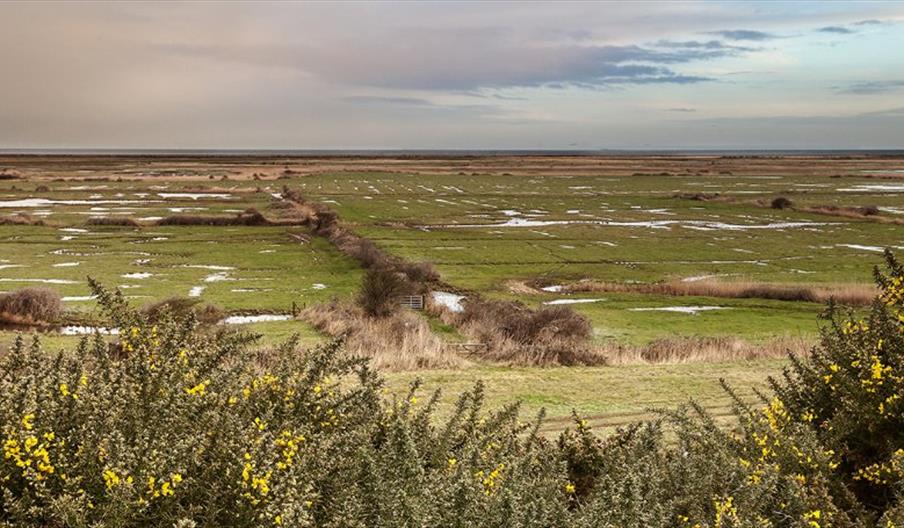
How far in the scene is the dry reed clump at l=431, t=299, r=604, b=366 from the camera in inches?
924

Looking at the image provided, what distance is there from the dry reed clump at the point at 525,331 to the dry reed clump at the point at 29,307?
18.1 m

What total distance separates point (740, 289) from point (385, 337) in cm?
2485

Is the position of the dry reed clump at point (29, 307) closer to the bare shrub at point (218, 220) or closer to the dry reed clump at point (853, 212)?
the bare shrub at point (218, 220)

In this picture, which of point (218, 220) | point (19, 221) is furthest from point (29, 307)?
point (19, 221)

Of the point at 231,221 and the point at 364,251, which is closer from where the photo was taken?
the point at 364,251

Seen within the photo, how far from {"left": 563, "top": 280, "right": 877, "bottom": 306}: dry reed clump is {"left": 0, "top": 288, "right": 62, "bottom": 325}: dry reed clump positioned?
2733cm

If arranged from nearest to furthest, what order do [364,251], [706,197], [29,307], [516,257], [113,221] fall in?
[29,307]
[364,251]
[516,257]
[113,221]
[706,197]

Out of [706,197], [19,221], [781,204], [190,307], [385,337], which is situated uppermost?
[706,197]

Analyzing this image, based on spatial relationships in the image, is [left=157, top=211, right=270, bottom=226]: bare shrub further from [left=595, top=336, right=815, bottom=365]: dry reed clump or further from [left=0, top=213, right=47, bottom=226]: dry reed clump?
[left=595, top=336, right=815, bottom=365]: dry reed clump

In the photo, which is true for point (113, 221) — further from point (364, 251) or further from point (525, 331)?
point (525, 331)

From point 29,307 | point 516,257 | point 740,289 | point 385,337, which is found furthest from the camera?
point 516,257

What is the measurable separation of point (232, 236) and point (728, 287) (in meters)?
43.0

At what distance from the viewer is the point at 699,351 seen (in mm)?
24844

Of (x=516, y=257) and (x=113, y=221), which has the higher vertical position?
(x=113, y=221)
